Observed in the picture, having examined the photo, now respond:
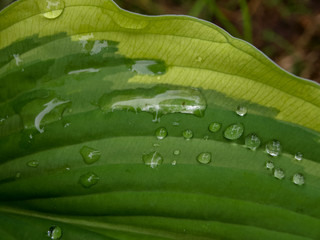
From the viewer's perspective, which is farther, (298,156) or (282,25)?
(282,25)

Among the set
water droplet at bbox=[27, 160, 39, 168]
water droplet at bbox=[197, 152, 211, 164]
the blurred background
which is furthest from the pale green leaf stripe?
the blurred background

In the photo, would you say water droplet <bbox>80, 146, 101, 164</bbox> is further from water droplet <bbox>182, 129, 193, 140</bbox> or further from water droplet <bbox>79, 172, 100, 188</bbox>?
water droplet <bbox>182, 129, 193, 140</bbox>

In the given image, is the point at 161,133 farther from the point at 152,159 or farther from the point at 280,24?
the point at 280,24

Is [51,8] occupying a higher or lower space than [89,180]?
higher

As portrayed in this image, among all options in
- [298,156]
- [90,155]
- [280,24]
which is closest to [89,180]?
[90,155]

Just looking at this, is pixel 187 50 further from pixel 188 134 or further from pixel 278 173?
pixel 278 173

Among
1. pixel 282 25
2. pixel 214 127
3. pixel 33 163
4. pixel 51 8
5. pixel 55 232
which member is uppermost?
pixel 282 25

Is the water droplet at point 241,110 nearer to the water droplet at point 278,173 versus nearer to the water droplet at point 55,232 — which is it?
the water droplet at point 278,173
